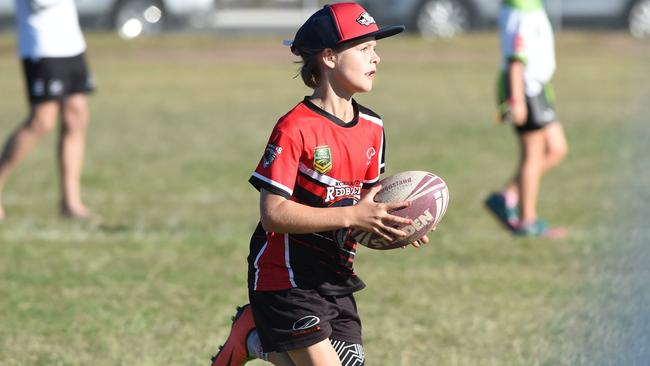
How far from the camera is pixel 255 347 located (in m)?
4.55

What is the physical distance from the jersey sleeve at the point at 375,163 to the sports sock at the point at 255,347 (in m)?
0.70

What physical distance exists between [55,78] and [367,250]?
2.82 m

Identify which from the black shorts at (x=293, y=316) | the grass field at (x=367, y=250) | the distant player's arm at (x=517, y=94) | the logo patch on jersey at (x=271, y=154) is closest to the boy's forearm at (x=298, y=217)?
the logo patch on jersey at (x=271, y=154)

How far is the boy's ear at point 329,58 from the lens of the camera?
4.36 metres

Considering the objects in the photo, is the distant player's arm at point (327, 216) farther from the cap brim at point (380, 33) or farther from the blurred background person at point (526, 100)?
the blurred background person at point (526, 100)

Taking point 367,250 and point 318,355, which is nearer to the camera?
point 318,355

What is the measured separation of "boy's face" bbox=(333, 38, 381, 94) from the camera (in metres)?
4.36

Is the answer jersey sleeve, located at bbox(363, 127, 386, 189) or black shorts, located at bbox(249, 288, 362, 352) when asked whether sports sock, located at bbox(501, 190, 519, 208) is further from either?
black shorts, located at bbox(249, 288, 362, 352)

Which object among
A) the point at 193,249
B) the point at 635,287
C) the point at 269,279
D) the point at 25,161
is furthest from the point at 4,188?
the point at 269,279

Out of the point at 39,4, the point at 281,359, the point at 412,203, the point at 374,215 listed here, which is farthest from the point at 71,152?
the point at 374,215

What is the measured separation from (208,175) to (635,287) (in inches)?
229

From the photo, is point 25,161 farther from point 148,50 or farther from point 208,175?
point 148,50

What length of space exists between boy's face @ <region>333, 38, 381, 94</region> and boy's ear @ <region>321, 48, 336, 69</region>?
0.4 inches

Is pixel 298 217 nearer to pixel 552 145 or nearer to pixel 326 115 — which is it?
pixel 326 115
